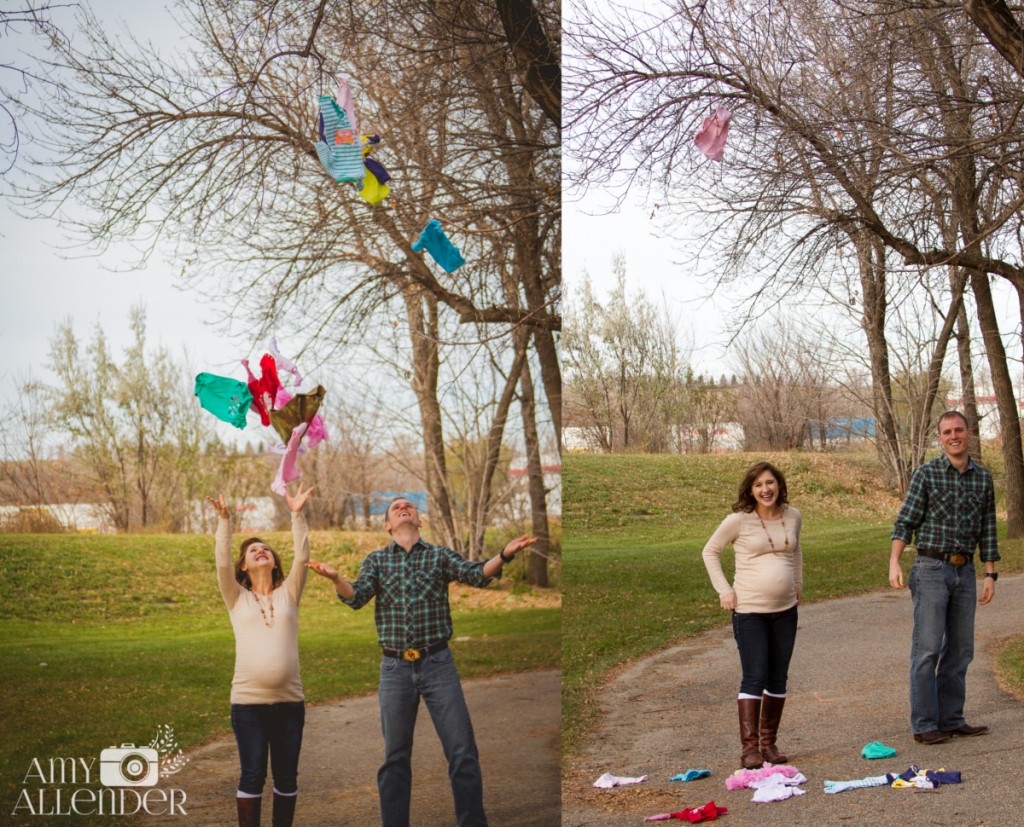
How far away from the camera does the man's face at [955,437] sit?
4711 mm

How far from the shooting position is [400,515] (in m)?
4.16

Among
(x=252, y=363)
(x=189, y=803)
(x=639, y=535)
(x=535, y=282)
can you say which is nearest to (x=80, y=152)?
(x=252, y=363)

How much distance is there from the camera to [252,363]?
165 inches

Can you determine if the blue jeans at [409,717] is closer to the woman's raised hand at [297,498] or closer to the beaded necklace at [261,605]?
the beaded necklace at [261,605]

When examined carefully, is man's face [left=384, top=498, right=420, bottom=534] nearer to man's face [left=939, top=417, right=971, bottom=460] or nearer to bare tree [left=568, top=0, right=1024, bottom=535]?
bare tree [left=568, top=0, right=1024, bottom=535]

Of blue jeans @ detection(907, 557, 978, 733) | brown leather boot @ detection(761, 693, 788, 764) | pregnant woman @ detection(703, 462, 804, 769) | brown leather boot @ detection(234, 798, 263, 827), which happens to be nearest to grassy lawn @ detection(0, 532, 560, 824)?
brown leather boot @ detection(234, 798, 263, 827)

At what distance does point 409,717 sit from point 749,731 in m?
1.47

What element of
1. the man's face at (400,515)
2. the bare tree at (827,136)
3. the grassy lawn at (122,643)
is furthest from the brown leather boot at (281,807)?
the bare tree at (827,136)

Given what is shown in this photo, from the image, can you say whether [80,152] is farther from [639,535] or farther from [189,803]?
[639,535]

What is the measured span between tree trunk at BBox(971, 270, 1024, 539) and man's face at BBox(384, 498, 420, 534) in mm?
2297

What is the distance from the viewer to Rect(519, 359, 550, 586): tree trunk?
4770mm

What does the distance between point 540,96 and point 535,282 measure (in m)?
0.79

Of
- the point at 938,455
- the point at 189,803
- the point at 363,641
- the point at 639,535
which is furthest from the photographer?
the point at 639,535

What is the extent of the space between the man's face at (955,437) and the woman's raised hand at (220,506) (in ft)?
9.03
